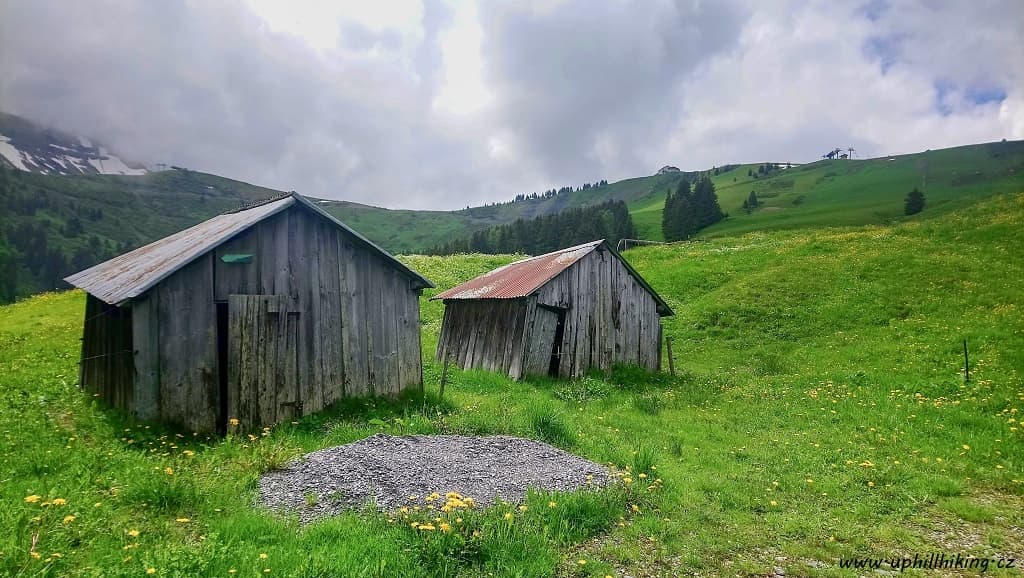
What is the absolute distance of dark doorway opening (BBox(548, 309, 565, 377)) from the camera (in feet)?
66.7

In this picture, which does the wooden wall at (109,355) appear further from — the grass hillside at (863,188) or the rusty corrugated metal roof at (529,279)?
the grass hillside at (863,188)

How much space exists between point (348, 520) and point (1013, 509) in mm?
10044

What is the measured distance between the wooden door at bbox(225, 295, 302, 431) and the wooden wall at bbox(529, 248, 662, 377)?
32.0 ft

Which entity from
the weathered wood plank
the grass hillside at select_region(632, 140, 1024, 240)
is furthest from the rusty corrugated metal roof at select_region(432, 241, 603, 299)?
the grass hillside at select_region(632, 140, 1024, 240)

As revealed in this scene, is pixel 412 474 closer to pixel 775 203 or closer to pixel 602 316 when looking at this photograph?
pixel 602 316

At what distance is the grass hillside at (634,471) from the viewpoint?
18.4 ft

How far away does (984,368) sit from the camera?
16.4m

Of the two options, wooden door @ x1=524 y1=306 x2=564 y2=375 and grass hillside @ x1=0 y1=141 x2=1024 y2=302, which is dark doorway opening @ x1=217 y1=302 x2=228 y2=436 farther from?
grass hillside @ x1=0 y1=141 x2=1024 y2=302

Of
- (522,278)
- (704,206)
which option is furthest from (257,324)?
(704,206)

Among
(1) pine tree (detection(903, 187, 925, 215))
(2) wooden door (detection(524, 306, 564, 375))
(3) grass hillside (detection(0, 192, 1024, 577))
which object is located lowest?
(3) grass hillside (detection(0, 192, 1024, 577))

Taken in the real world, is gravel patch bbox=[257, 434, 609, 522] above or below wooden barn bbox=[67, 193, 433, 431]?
below

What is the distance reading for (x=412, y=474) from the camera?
7.89 meters

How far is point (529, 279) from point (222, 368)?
12.3 meters

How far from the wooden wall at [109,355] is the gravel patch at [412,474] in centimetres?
536
